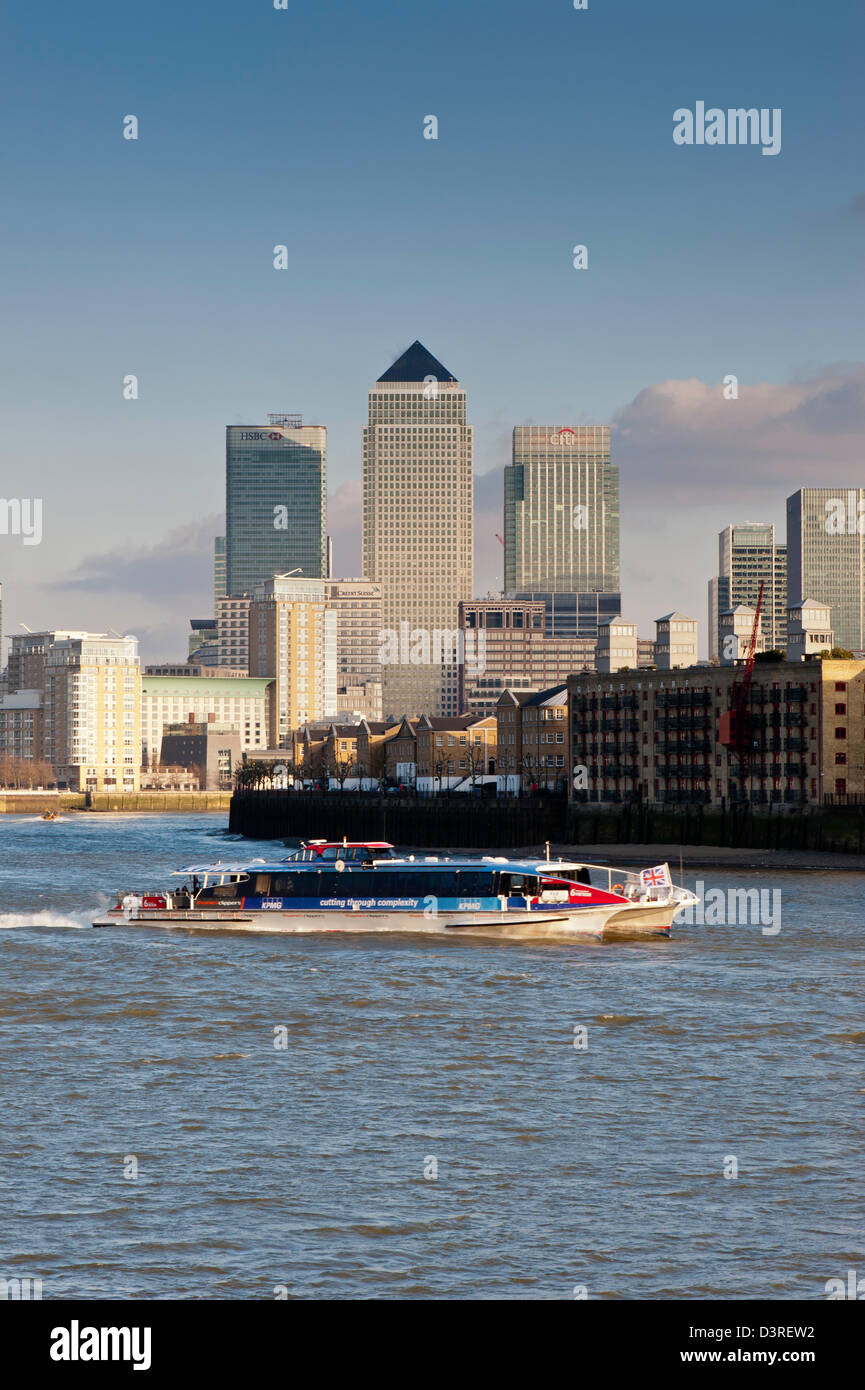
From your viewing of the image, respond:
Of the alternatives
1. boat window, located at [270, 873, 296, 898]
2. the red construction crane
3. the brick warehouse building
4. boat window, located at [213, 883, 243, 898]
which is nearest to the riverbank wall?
the brick warehouse building

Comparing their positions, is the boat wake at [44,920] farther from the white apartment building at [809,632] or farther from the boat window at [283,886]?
the white apartment building at [809,632]

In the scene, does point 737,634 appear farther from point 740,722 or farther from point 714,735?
point 740,722

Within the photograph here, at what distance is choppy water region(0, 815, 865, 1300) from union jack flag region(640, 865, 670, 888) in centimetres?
1004

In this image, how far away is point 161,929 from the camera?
69438mm

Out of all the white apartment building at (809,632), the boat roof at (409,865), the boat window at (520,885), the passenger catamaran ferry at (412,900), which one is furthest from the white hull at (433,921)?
the white apartment building at (809,632)

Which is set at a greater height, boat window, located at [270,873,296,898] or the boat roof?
the boat roof

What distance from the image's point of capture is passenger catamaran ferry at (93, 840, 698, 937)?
66.1 metres

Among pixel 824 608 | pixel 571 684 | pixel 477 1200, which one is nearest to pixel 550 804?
pixel 571 684

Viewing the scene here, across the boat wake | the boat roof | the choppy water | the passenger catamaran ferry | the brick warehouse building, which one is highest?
the brick warehouse building

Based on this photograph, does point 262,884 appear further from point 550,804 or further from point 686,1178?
point 550,804

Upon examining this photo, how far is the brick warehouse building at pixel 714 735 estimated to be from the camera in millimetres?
127250

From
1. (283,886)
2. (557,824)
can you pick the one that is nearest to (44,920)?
(283,886)

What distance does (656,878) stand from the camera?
6725 cm

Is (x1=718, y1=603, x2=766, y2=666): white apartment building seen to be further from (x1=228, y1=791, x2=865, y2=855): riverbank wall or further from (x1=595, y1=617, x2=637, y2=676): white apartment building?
(x1=228, y1=791, x2=865, y2=855): riverbank wall
